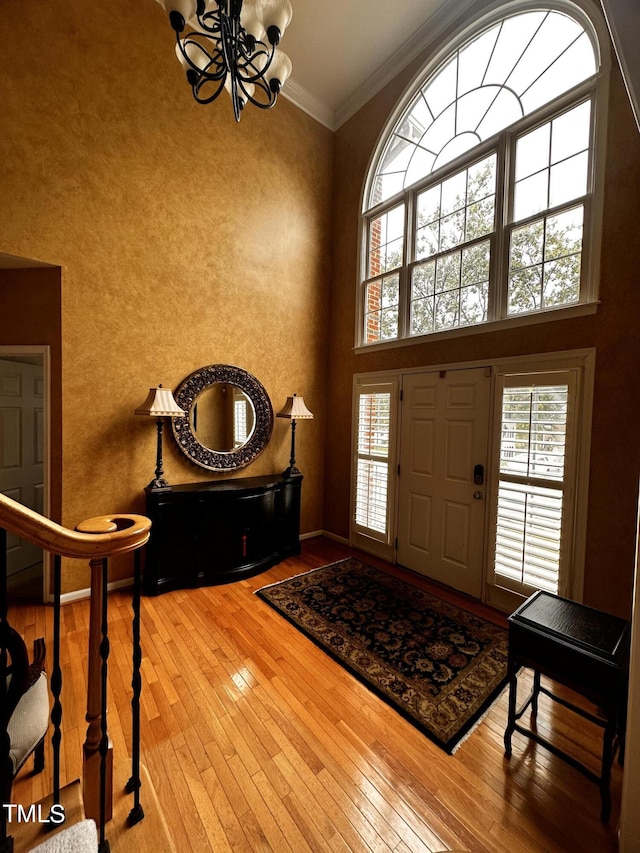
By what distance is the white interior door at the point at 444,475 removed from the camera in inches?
120

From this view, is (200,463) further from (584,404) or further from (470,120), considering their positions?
(470,120)

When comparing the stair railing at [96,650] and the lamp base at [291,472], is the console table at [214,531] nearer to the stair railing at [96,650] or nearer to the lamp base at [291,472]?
the lamp base at [291,472]

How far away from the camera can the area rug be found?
1963 mm

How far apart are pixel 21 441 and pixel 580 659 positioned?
4.55 m

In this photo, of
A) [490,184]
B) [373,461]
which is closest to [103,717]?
[373,461]

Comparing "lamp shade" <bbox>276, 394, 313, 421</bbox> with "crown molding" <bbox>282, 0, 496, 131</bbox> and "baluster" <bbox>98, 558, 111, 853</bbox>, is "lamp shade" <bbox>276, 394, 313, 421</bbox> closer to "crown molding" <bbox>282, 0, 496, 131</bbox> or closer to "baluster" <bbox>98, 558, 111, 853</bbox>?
"baluster" <bbox>98, 558, 111, 853</bbox>

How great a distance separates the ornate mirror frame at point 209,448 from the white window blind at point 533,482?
2.41 m

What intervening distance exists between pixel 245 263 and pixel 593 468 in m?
3.68

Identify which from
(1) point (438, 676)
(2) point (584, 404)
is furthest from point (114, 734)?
(2) point (584, 404)

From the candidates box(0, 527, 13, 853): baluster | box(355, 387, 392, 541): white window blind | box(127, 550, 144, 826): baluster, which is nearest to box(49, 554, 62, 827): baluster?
box(0, 527, 13, 853): baluster

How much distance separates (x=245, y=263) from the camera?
3.83m

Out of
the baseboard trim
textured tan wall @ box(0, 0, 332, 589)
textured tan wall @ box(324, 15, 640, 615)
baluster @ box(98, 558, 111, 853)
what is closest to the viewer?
baluster @ box(98, 558, 111, 853)

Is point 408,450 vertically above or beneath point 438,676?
above

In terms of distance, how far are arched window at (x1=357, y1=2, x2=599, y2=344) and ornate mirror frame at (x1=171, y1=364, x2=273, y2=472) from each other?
149 cm
